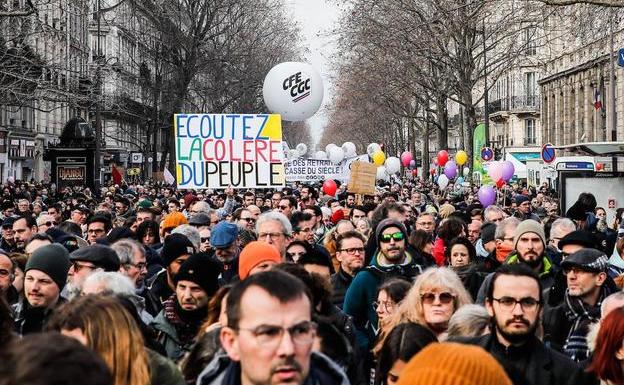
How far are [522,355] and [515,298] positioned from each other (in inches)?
11.4

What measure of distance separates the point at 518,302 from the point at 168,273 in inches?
129

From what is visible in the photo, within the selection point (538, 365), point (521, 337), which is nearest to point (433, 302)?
point (521, 337)

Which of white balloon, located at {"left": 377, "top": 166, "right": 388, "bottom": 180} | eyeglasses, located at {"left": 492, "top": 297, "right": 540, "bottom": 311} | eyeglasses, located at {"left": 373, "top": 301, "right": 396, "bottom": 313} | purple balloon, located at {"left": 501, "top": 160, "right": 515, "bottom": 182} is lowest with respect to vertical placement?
eyeglasses, located at {"left": 373, "top": 301, "right": 396, "bottom": 313}

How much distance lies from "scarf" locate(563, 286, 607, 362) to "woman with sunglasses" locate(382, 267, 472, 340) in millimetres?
672

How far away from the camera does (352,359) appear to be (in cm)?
547

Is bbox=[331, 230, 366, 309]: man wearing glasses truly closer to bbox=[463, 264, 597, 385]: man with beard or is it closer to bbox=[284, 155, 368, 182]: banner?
bbox=[463, 264, 597, 385]: man with beard

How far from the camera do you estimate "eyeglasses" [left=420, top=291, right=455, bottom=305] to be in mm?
6008

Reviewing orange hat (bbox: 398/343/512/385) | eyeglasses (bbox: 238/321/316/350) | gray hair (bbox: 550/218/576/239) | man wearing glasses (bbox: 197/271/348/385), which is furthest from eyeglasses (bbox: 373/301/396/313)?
gray hair (bbox: 550/218/576/239)

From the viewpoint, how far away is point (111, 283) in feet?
18.9

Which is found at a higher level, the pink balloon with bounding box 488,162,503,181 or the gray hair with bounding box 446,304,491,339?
the pink balloon with bounding box 488,162,503,181

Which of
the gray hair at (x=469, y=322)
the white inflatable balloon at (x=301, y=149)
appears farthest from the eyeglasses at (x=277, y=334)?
the white inflatable balloon at (x=301, y=149)

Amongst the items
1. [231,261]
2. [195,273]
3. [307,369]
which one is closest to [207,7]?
[231,261]

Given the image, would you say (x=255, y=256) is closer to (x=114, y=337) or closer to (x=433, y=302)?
(x=433, y=302)

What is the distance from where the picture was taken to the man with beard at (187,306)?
6.14 meters
